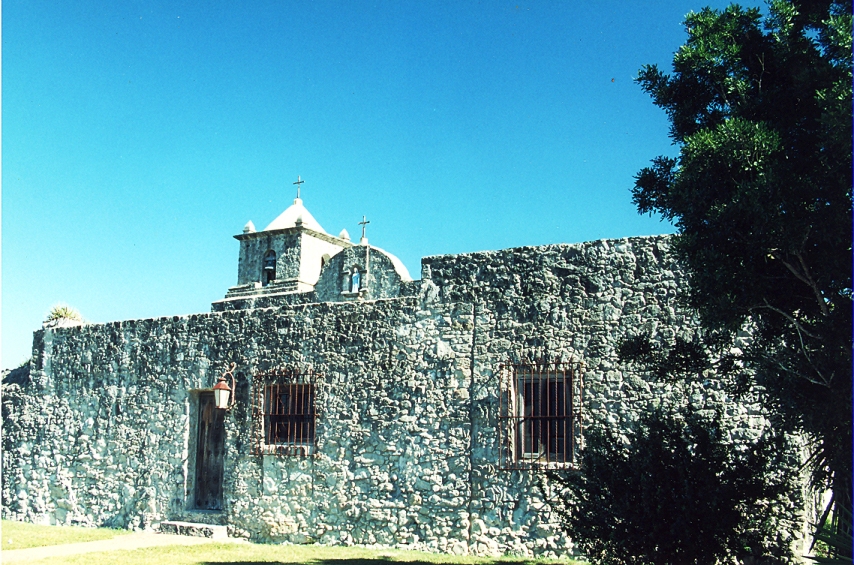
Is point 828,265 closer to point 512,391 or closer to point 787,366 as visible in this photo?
point 787,366

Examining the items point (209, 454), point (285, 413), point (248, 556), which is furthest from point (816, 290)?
point (209, 454)

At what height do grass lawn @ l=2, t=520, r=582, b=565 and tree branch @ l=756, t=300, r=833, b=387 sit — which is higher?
tree branch @ l=756, t=300, r=833, b=387

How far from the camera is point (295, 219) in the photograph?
1206 inches

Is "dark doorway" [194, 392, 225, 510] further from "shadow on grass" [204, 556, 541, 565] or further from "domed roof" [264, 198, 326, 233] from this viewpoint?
"domed roof" [264, 198, 326, 233]

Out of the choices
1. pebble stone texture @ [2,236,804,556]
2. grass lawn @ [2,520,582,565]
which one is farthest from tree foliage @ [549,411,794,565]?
grass lawn @ [2,520,582,565]

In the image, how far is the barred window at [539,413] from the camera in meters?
10.8

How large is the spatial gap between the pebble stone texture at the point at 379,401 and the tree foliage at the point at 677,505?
249 cm

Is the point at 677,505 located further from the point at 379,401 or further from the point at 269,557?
the point at 269,557

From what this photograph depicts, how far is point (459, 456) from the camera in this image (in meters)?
11.3

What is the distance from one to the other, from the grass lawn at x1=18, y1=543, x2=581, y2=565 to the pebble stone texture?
0.42m

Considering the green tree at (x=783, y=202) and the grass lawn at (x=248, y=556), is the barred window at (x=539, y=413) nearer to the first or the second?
the grass lawn at (x=248, y=556)

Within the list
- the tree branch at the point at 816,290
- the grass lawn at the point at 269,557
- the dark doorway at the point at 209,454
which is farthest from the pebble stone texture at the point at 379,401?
the tree branch at the point at 816,290

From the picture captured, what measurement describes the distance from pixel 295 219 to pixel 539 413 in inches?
829

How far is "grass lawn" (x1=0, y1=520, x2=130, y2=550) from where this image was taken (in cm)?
1238
